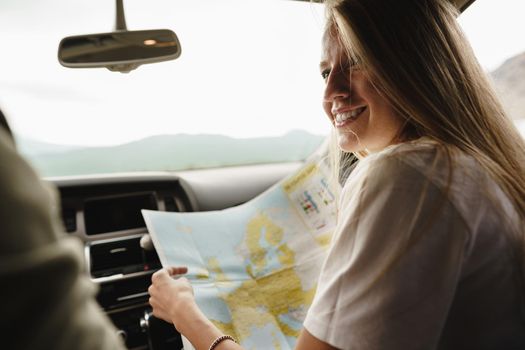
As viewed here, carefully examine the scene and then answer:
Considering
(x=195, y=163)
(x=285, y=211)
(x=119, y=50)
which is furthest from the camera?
(x=195, y=163)

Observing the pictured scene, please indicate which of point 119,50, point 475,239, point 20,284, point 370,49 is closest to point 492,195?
point 475,239

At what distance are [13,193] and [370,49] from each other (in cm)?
72

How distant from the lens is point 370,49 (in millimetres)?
800

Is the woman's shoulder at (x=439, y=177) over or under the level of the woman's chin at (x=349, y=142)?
under

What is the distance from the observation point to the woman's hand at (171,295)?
93 cm

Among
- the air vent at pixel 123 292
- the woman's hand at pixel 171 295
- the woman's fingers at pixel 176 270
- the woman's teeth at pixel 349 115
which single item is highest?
the woman's teeth at pixel 349 115

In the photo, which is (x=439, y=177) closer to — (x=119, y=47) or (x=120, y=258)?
(x=119, y=47)

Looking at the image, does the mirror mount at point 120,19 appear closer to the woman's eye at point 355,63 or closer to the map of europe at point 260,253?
the map of europe at point 260,253

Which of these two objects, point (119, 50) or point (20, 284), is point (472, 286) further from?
point (119, 50)

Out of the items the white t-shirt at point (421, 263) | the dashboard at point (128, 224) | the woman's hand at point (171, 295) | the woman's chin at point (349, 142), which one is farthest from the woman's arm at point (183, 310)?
the woman's chin at point (349, 142)

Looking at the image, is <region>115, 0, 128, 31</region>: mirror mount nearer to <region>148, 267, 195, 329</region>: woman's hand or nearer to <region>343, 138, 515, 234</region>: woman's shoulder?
<region>148, 267, 195, 329</region>: woman's hand

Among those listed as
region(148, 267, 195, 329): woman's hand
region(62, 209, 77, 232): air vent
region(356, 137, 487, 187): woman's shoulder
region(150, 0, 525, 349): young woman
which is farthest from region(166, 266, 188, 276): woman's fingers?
region(62, 209, 77, 232): air vent

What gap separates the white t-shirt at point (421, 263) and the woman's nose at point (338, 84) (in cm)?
29

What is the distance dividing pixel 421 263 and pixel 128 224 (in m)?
1.37
